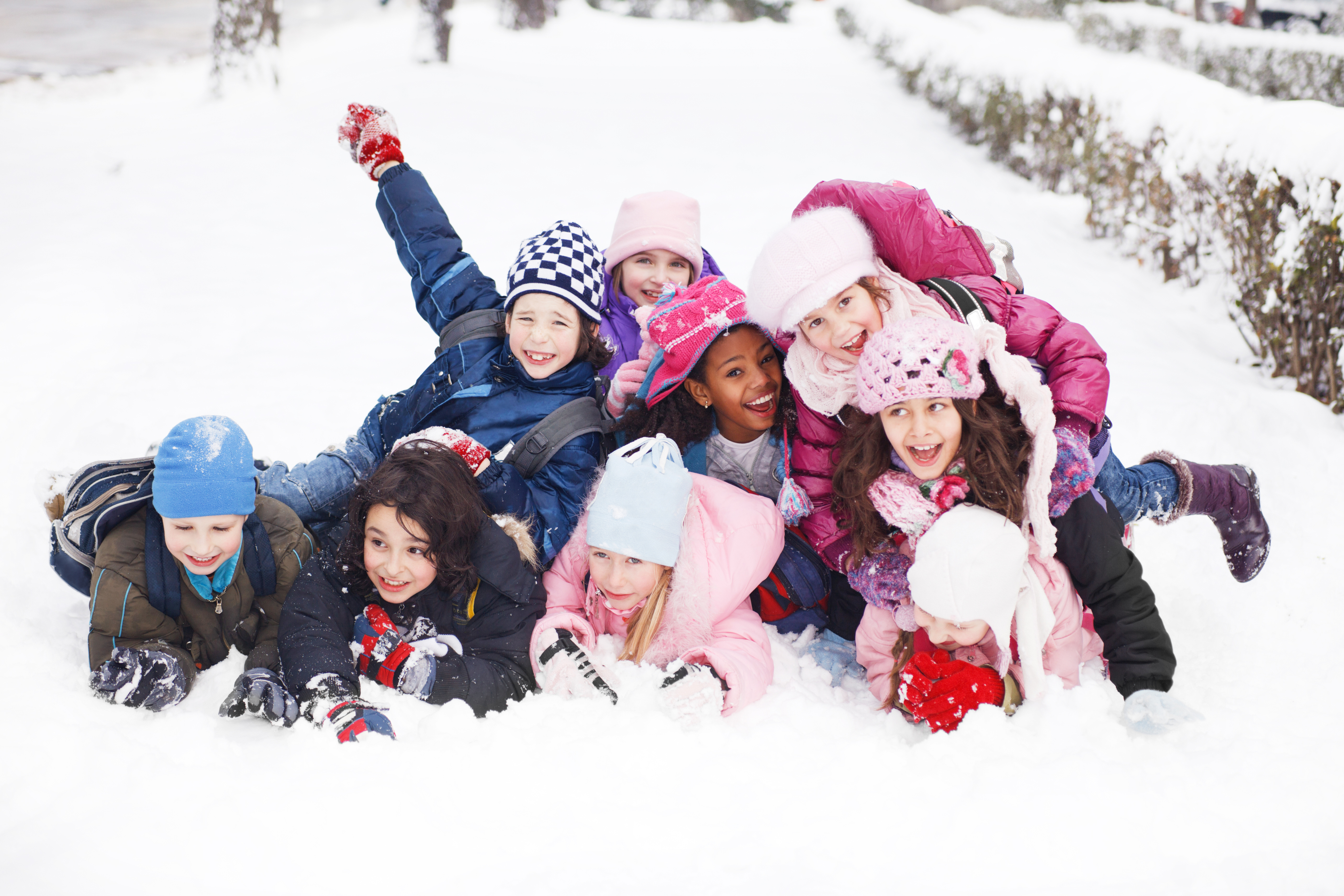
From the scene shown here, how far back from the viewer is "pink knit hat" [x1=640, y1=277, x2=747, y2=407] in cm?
285

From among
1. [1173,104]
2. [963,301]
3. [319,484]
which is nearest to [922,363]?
[963,301]

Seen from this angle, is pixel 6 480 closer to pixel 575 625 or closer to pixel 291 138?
pixel 575 625

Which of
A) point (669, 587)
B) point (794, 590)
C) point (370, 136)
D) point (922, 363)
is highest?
point (370, 136)

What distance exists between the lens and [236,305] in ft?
18.0

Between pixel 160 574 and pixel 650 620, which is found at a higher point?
pixel 160 574

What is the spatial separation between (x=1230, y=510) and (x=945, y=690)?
4.48ft

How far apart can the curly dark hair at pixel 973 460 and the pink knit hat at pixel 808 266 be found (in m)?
0.38

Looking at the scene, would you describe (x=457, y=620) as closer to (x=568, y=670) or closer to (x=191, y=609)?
(x=568, y=670)

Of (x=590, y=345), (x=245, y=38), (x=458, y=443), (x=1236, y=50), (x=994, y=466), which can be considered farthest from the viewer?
(x=1236, y=50)

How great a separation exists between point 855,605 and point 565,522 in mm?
995

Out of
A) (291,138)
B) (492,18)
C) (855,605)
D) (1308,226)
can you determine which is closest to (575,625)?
(855,605)

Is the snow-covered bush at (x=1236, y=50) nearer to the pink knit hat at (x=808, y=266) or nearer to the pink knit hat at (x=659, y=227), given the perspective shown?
the pink knit hat at (x=659, y=227)

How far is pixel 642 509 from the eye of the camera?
8.42 ft

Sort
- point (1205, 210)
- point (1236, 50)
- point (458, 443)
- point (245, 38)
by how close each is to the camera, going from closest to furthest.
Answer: point (458, 443) → point (1205, 210) → point (245, 38) → point (1236, 50)
